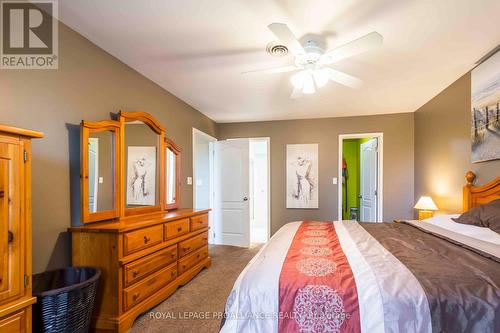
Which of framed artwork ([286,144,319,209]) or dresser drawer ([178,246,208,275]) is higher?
framed artwork ([286,144,319,209])

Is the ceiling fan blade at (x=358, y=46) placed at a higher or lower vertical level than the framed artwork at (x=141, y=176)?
higher

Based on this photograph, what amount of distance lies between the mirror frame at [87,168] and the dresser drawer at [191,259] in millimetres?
915

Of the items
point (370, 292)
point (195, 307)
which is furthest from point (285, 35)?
point (195, 307)

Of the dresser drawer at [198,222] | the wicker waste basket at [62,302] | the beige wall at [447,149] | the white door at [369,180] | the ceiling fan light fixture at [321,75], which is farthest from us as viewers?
the white door at [369,180]

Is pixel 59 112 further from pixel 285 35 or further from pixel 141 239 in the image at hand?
pixel 285 35

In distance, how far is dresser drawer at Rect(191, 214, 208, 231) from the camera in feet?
10.2

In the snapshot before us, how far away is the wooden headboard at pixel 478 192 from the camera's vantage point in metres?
2.34

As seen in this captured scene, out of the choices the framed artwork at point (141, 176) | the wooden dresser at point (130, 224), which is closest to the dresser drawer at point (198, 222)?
the wooden dresser at point (130, 224)

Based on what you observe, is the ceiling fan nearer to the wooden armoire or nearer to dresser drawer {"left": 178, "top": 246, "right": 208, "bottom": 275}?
the wooden armoire

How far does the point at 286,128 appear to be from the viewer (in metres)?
5.00

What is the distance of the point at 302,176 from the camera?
16.0 feet

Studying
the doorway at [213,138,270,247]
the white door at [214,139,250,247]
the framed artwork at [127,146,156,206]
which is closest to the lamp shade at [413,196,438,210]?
the doorway at [213,138,270,247]

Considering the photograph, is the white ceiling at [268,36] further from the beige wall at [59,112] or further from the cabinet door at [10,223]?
the cabinet door at [10,223]

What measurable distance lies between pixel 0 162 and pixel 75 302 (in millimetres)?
941
